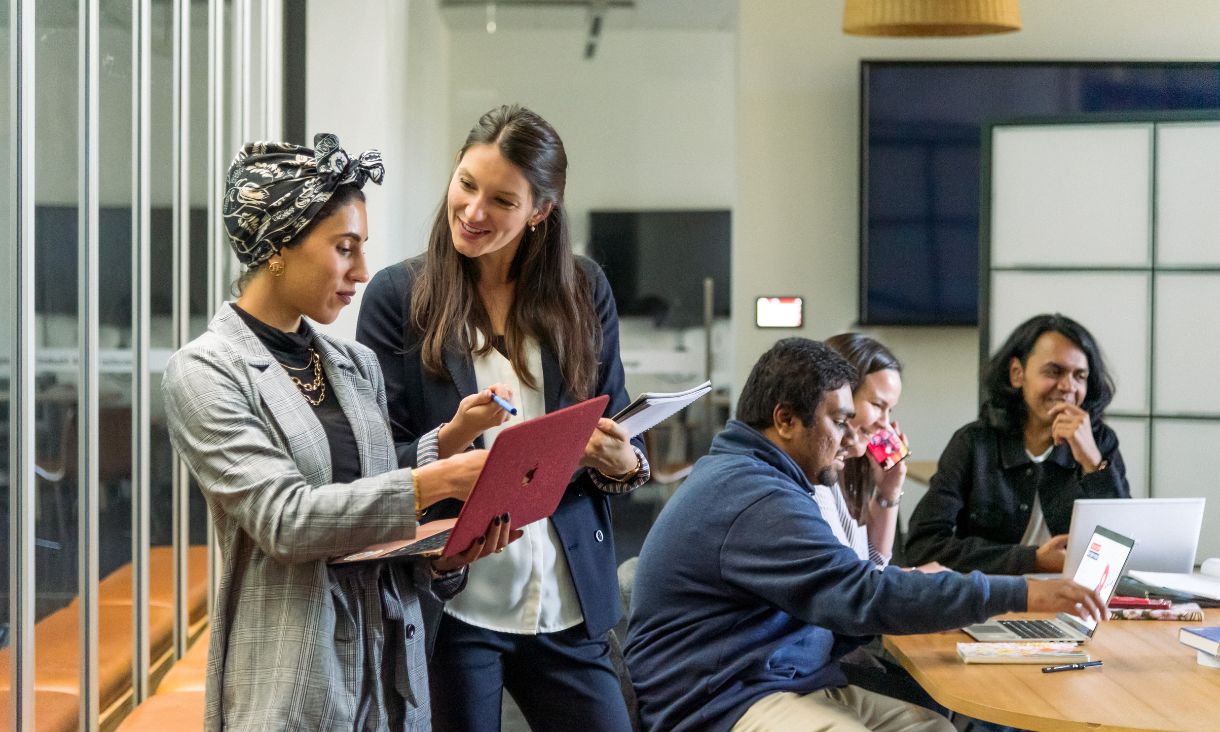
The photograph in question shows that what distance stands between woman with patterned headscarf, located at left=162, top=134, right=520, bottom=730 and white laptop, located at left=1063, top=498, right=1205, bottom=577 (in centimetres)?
154

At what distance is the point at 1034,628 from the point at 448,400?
4.39 ft

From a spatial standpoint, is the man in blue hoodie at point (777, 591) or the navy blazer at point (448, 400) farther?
the man in blue hoodie at point (777, 591)

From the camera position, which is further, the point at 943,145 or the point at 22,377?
the point at 943,145

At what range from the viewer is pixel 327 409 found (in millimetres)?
1756

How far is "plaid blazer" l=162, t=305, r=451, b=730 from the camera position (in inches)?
61.7

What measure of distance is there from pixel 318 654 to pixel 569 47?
578cm

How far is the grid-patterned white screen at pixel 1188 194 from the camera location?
184 inches

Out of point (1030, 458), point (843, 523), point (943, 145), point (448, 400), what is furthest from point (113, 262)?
point (943, 145)

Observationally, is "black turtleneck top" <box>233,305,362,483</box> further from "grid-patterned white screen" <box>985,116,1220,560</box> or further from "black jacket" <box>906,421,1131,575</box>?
"grid-patterned white screen" <box>985,116,1220,560</box>

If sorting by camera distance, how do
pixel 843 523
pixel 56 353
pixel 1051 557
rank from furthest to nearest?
pixel 843 523 < pixel 1051 557 < pixel 56 353

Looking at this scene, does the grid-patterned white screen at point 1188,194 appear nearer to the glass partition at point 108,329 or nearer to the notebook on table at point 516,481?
the glass partition at point 108,329

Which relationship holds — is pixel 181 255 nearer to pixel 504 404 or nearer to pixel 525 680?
pixel 525 680

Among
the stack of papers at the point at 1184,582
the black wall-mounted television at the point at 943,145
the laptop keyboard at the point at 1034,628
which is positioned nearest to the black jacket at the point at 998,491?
the stack of papers at the point at 1184,582

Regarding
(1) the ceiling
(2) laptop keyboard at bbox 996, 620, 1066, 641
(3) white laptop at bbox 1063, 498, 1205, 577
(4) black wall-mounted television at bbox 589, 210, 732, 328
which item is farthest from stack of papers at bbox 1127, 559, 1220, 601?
(1) the ceiling
